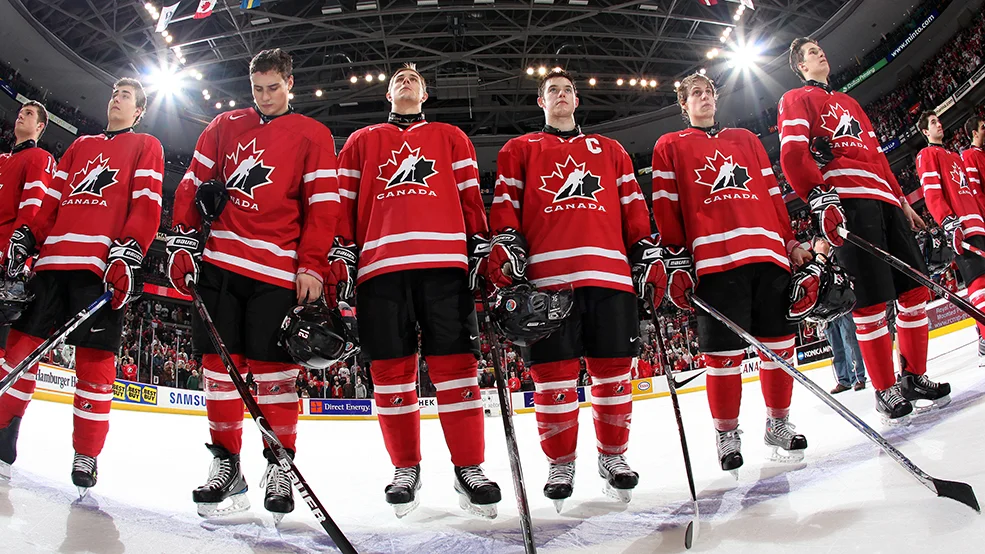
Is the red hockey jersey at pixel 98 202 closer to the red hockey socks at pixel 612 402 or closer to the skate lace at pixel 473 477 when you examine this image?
the skate lace at pixel 473 477

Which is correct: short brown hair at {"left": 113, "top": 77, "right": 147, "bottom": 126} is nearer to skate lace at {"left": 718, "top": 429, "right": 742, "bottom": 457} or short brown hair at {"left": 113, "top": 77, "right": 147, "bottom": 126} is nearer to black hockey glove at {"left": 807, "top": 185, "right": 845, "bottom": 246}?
skate lace at {"left": 718, "top": 429, "right": 742, "bottom": 457}

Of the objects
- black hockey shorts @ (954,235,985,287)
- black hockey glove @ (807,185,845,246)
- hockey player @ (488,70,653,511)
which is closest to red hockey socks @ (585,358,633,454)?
hockey player @ (488,70,653,511)

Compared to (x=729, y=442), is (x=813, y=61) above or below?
above

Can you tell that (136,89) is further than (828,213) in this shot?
Yes

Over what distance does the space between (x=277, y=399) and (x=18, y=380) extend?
1.43 m

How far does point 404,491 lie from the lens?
7.84ft

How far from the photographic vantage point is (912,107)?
15578 mm

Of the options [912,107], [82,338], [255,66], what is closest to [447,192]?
[255,66]

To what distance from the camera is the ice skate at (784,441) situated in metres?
2.78

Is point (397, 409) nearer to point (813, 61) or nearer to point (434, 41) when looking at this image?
point (813, 61)

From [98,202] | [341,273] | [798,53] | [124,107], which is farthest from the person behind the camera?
[798,53]

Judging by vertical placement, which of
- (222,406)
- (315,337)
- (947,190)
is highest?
(947,190)

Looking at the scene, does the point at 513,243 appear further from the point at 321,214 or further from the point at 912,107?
the point at 912,107

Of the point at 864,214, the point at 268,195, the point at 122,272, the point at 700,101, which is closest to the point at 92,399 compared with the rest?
the point at 122,272
